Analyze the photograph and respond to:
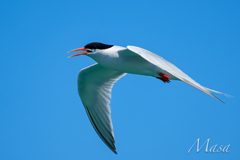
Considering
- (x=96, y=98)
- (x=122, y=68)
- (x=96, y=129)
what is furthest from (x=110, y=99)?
(x=122, y=68)

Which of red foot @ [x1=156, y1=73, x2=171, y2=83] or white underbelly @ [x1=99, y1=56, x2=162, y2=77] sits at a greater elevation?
white underbelly @ [x1=99, y1=56, x2=162, y2=77]

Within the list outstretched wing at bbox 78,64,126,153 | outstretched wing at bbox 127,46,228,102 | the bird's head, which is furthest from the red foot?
outstretched wing at bbox 78,64,126,153

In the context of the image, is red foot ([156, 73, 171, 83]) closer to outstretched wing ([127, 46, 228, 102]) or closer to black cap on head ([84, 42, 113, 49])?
outstretched wing ([127, 46, 228, 102])

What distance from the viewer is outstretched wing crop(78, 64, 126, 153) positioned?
9.06 meters

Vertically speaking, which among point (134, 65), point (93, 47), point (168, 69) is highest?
point (93, 47)

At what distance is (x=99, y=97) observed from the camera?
369 inches

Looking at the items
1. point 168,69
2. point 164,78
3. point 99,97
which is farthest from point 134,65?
point 99,97

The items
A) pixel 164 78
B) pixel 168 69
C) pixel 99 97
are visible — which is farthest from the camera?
pixel 99 97

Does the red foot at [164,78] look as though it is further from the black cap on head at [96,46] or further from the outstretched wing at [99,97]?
the outstretched wing at [99,97]

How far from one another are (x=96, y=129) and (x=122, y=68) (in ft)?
8.87

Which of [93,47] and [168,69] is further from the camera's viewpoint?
[93,47]

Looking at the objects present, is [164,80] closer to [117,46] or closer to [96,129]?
[117,46]

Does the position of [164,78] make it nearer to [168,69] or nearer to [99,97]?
[168,69]

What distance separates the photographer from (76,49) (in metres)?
7.53
